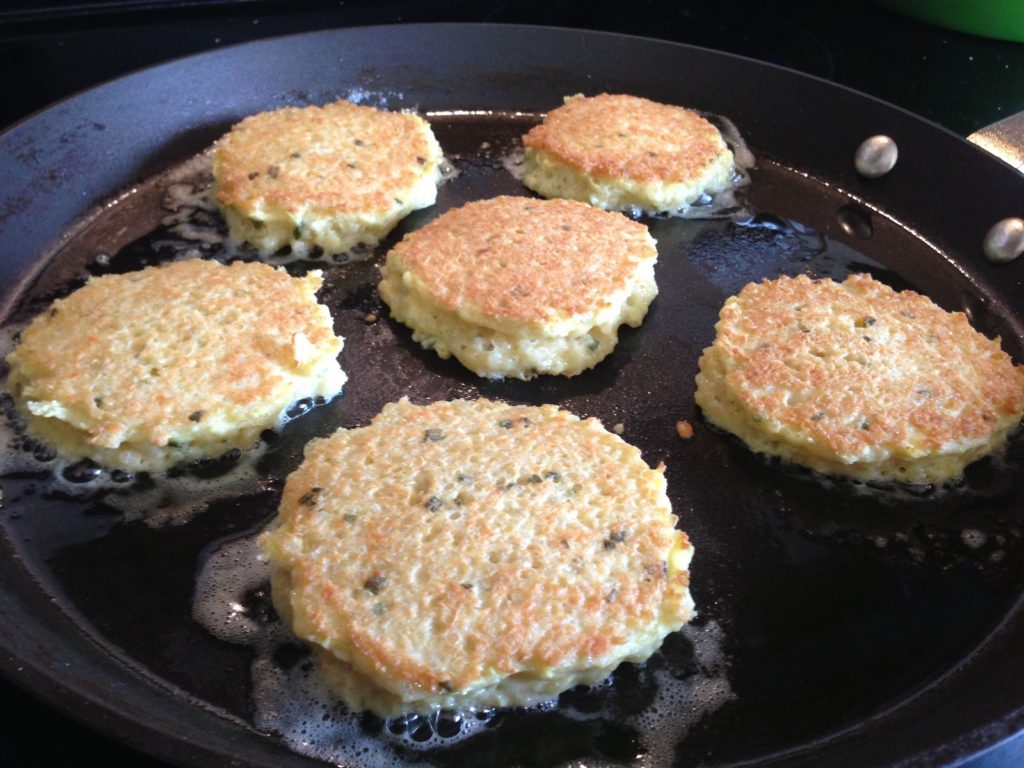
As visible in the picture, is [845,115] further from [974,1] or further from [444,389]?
[444,389]

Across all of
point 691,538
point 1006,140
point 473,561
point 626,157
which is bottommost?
point 691,538

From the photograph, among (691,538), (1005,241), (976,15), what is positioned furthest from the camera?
(976,15)

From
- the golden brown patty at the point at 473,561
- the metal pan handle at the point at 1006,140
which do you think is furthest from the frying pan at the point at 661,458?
the metal pan handle at the point at 1006,140

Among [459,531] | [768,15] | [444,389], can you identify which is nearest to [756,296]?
[444,389]

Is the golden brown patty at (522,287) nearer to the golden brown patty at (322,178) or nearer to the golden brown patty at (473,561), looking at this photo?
the golden brown patty at (322,178)

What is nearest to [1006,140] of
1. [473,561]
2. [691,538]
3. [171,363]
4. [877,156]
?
[877,156]

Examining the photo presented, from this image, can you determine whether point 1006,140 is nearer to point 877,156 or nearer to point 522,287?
point 877,156
